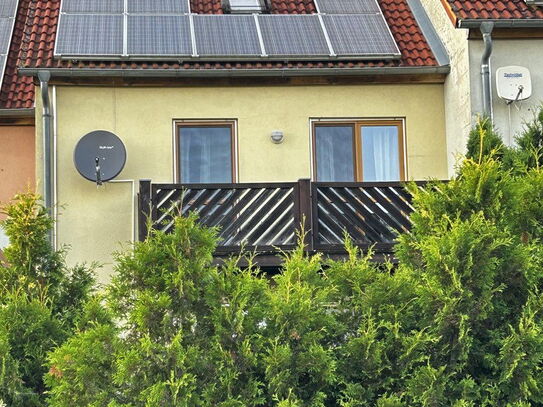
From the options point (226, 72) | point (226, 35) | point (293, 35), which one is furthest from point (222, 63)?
point (293, 35)

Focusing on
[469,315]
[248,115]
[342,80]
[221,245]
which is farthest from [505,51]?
[469,315]

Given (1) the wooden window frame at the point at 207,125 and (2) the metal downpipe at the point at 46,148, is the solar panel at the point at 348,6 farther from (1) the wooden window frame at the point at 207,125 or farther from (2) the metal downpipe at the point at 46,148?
(2) the metal downpipe at the point at 46,148

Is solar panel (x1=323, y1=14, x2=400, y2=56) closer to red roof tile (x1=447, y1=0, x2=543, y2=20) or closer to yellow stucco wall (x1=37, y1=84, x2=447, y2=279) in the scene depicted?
yellow stucco wall (x1=37, y1=84, x2=447, y2=279)

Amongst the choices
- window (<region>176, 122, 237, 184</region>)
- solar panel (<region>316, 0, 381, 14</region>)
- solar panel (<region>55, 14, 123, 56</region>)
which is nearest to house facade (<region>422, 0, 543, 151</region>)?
solar panel (<region>316, 0, 381, 14</region>)

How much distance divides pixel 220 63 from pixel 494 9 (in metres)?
3.80

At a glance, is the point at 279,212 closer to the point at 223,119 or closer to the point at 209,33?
the point at 223,119

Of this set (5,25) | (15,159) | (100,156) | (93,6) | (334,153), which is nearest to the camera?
(100,156)

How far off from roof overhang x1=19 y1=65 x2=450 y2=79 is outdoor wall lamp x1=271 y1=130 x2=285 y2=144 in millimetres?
788

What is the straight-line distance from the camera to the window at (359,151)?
1611 centimetres

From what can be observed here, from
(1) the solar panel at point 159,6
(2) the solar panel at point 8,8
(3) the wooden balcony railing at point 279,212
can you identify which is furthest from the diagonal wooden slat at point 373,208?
(2) the solar panel at point 8,8

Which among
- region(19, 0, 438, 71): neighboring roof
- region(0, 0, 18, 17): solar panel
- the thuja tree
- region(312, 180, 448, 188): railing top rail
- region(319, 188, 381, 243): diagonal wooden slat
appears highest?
region(0, 0, 18, 17): solar panel

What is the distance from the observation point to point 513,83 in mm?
15484

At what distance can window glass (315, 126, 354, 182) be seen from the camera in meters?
16.1

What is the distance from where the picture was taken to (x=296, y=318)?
10.6 m
